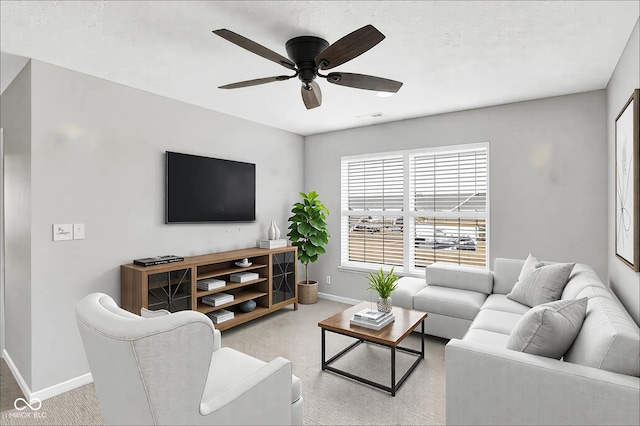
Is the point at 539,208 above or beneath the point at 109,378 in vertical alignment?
above

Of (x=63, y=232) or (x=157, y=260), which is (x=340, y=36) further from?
(x=63, y=232)

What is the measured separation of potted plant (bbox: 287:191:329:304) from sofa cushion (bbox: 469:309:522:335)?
2315 mm

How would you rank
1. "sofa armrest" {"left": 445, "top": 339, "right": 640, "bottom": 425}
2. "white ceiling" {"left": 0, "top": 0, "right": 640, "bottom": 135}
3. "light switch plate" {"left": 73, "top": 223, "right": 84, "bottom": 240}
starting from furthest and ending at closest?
1. "light switch plate" {"left": 73, "top": 223, "right": 84, "bottom": 240}
2. "white ceiling" {"left": 0, "top": 0, "right": 640, "bottom": 135}
3. "sofa armrest" {"left": 445, "top": 339, "right": 640, "bottom": 425}

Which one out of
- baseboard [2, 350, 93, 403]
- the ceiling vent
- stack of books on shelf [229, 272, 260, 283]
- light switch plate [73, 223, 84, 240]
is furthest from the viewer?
the ceiling vent

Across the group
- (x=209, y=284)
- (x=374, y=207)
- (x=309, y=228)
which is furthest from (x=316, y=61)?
(x=374, y=207)

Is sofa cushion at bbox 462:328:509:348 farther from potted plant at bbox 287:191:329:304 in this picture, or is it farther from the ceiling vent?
the ceiling vent

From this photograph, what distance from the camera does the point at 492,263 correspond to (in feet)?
12.6

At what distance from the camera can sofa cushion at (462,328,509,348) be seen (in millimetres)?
2241

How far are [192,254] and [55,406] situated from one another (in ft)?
5.41

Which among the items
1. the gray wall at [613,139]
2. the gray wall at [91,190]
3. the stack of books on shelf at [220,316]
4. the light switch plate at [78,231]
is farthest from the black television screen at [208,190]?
the gray wall at [613,139]

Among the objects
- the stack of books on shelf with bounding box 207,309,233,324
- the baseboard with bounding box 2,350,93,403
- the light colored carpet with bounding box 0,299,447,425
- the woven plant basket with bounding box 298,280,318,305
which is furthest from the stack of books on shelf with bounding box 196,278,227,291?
the woven plant basket with bounding box 298,280,318,305

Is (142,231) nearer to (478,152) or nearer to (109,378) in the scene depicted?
(109,378)

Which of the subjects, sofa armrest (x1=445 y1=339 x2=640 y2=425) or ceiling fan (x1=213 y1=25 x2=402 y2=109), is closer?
sofa armrest (x1=445 y1=339 x2=640 y2=425)

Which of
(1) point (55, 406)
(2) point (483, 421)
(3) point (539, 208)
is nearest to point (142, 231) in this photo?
(1) point (55, 406)
